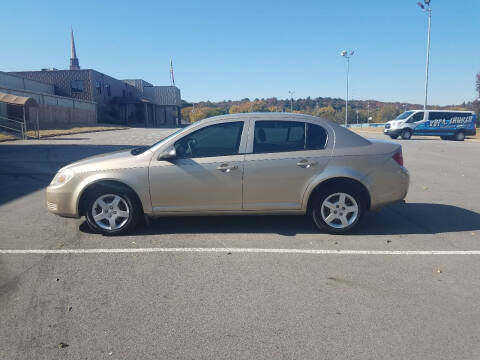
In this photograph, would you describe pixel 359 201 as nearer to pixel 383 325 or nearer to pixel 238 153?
pixel 238 153

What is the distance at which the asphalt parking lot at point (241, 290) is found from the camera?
282 cm

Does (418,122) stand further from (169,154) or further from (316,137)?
(169,154)

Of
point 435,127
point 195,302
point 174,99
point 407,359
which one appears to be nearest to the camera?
point 407,359

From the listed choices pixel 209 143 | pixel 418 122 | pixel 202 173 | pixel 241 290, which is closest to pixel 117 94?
pixel 418 122

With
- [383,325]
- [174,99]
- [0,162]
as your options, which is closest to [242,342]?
[383,325]

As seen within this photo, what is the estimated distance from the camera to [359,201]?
5.26 m

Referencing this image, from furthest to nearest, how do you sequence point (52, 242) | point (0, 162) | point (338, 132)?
point (0, 162) → point (338, 132) → point (52, 242)

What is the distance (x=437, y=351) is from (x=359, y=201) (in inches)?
106

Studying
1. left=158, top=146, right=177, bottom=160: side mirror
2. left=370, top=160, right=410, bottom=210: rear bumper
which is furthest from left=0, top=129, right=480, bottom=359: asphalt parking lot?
left=158, top=146, right=177, bottom=160: side mirror

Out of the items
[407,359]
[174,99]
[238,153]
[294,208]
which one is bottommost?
[407,359]

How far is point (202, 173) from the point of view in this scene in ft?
16.7

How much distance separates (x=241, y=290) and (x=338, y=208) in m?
2.16

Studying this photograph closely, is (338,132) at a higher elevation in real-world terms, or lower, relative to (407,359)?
higher

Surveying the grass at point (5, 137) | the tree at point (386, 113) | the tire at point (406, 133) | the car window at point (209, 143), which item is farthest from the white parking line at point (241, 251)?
the tree at point (386, 113)
